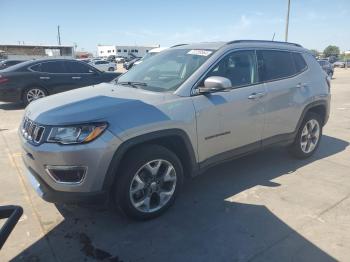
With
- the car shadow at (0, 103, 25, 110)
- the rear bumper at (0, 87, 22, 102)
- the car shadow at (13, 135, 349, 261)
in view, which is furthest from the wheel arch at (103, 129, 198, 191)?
the car shadow at (0, 103, 25, 110)

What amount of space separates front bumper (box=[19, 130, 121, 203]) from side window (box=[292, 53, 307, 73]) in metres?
3.22

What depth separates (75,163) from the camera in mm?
2918

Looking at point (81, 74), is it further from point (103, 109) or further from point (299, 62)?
point (103, 109)

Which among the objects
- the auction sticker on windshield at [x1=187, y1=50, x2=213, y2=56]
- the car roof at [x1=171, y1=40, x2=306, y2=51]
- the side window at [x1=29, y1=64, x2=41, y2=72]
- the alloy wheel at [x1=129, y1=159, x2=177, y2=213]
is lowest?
the alloy wheel at [x1=129, y1=159, x2=177, y2=213]

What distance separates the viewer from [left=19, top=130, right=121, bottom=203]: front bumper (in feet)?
9.53

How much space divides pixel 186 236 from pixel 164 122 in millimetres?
1106

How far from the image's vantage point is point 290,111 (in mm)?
4789

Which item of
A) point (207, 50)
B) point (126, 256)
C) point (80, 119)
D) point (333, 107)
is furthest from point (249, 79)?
point (333, 107)

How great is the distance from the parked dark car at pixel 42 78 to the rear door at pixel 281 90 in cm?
734

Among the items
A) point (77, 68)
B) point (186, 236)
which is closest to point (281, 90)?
point (186, 236)

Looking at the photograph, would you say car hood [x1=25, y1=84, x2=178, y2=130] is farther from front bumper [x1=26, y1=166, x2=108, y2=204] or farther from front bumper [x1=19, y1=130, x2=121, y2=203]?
front bumper [x1=26, y1=166, x2=108, y2=204]

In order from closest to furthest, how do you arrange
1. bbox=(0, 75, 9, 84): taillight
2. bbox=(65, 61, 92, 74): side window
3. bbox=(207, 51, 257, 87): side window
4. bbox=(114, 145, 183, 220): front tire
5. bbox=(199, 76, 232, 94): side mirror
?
bbox=(114, 145, 183, 220): front tire, bbox=(199, 76, 232, 94): side mirror, bbox=(207, 51, 257, 87): side window, bbox=(0, 75, 9, 84): taillight, bbox=(65, 61, 92, 74): side window

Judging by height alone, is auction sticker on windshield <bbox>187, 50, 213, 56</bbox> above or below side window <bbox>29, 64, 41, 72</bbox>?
above

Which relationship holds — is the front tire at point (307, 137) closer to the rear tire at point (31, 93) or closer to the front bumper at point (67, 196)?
the front bumper at point (67, 196)
